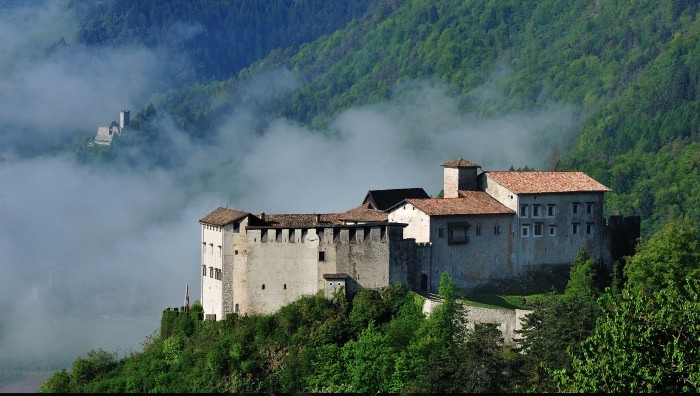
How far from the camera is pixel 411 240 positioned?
7800 cm

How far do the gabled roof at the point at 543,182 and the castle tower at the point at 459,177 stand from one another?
801 mm

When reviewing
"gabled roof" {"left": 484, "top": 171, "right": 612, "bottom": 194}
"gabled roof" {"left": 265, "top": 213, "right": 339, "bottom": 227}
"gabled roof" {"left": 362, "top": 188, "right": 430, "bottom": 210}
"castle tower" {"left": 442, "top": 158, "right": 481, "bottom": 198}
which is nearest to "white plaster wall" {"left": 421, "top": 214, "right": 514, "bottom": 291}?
"gabled roof" {"left": 484, "top": 171, "right": 612, "bottom": 194}

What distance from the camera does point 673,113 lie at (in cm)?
18825

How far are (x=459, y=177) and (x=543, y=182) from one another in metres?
4.34

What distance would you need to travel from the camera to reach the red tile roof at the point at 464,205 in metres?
78.8

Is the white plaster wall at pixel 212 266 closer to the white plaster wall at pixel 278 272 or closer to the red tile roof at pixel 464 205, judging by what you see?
the white plaster wall at pixel 278 272

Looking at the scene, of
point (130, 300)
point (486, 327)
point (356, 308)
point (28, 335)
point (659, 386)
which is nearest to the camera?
point (659, 386)

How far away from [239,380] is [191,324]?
292 inches

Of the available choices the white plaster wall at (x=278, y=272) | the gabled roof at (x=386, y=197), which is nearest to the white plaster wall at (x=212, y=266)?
the white plaster wall at (x=278, y=272)

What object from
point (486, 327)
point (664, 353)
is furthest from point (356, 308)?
point (664, 353)

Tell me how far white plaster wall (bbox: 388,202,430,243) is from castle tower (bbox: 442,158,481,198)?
4067 millimetres

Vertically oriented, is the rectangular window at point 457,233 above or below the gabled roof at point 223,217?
below

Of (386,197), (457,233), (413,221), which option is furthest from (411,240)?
(386,197)

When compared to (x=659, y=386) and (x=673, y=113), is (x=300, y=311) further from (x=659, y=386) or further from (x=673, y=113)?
(x=673, y=113)
